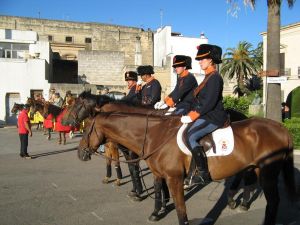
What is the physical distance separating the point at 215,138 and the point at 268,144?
0.85m

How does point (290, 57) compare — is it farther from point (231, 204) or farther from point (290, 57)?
point (231, 204)

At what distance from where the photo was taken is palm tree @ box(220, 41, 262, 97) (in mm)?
45531

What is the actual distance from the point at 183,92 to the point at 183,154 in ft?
6.18

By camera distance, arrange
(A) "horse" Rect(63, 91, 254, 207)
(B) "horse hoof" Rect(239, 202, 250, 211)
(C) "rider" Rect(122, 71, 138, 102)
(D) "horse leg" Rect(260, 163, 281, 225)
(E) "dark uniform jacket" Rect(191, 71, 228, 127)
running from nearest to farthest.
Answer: (E) "dark uniform jacket" Rect(191, 71, 228, 127) → (D) "horse leg" Rect(260, 163, 281, 225) → (A) "horse" Rect(63, 91, 254, 207) → (B) "horse hoof" Rect(239, 202, 250, 211) → (C) "rider" Rect(122, 71, 138, 102)

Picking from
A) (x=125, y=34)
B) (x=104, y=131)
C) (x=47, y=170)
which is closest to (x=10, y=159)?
(x=47, y=170)

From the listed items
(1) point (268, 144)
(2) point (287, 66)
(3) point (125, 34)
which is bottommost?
(1) point (268, 144)

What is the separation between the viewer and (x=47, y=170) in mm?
11016

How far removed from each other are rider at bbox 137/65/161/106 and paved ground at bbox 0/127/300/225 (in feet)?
6.89

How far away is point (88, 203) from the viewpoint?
7.39 m

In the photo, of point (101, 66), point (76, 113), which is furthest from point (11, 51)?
point (76, 113)

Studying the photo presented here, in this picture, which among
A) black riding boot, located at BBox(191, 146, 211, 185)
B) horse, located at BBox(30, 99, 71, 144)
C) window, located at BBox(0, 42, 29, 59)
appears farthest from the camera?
window, located at BBox(0, 42, 29, 59)

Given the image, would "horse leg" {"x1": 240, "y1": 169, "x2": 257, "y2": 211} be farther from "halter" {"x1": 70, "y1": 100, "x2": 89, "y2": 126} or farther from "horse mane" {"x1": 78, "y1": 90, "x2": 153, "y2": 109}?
"halter" {"x1": 70, "y1": 100, "x2": 89, "y2": 126}

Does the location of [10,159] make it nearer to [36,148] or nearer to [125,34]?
[36,148]

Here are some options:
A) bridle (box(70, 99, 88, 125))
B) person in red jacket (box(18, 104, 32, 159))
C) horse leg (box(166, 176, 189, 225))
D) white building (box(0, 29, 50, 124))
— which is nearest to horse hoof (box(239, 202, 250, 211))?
horse leg (box(166, 176, 189, 225))
